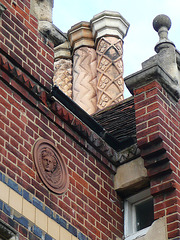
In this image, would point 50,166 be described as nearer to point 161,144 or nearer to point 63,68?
point 161,144

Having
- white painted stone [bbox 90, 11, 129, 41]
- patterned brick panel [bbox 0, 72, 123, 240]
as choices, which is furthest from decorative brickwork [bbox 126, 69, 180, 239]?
white painted stone [bbox 90, 11, 129, 41]

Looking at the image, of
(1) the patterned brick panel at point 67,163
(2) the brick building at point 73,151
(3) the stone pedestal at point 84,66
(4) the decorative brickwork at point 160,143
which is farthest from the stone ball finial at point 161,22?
(3) the stone pedestal at point 84,66

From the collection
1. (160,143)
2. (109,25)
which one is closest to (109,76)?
(109,25)

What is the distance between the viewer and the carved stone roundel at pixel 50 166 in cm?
913

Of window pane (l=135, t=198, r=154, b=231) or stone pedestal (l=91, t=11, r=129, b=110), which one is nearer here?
window pane (l=135, t=198, r=154, b=231)

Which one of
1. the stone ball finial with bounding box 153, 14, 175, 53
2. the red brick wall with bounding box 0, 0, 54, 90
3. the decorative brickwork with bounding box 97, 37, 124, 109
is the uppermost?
the decorative brickwork with bounding box 97, 37, 124, 109

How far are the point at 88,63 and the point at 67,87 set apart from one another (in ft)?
2.02

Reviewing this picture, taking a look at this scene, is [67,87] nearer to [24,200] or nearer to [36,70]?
[36,70]

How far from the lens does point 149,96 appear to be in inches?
405

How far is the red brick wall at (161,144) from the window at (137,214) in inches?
18.0

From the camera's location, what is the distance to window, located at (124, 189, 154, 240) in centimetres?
1004

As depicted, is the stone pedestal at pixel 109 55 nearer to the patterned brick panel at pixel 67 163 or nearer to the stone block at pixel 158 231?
the patterned brick panel at pixel 67 163

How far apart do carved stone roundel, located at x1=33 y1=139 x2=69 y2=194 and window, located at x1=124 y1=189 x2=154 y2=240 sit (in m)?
1.10

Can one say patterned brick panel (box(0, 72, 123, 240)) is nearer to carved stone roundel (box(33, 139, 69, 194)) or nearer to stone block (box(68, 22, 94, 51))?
carved stone roundel (box(33, 139, 69, 194))
